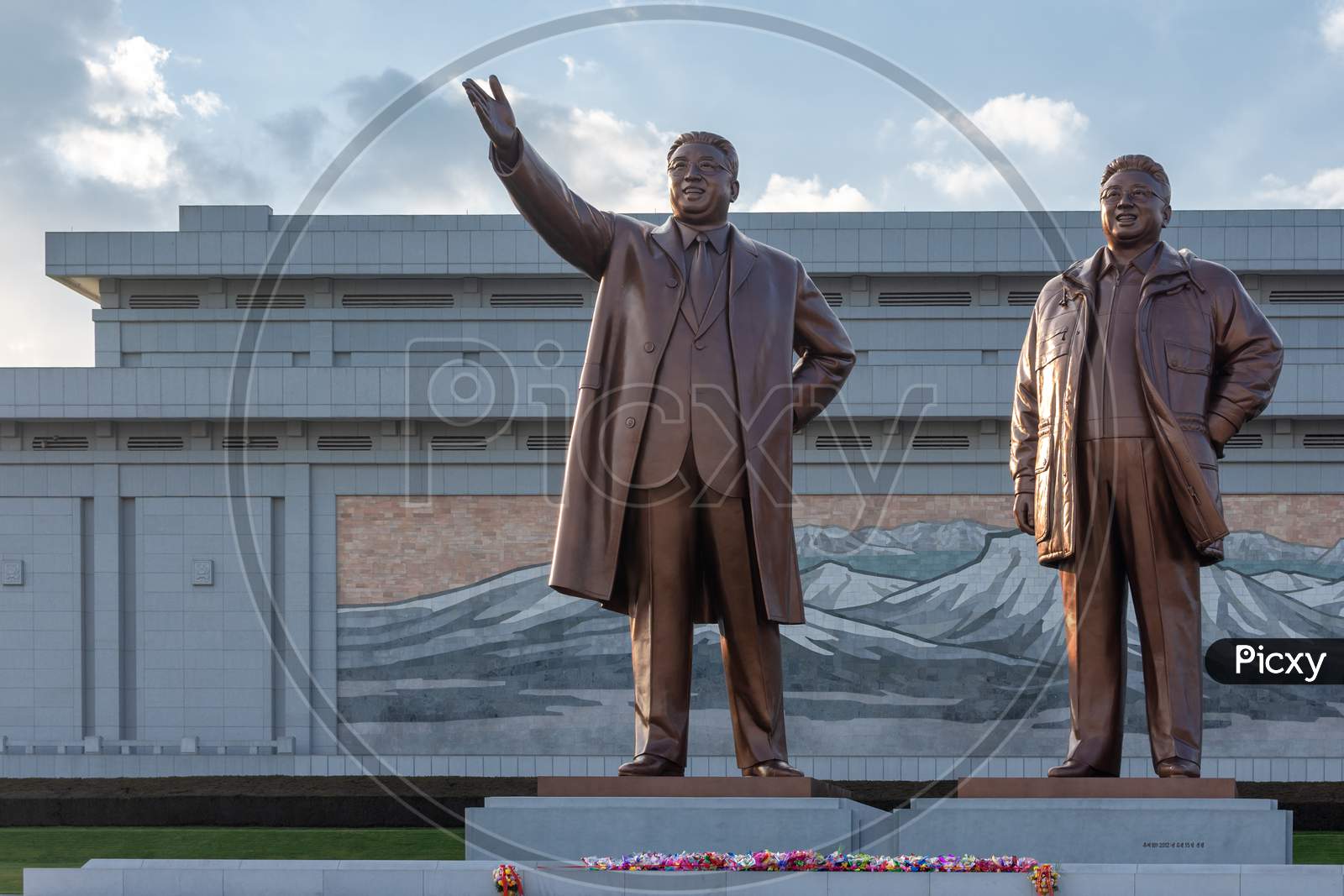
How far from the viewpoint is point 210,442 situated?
75.2ft

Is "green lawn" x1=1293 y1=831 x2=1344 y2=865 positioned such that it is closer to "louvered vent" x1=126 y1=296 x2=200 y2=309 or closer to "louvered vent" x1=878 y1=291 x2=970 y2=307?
"louvered vent" x1=878 y1=291 x2=970 y2=307

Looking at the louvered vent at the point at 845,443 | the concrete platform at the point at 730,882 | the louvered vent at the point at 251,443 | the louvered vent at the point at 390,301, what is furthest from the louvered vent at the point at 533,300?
the concrete platform at the point at 730,882

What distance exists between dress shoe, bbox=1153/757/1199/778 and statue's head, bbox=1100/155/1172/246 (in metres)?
2.63

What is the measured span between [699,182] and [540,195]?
876 mm

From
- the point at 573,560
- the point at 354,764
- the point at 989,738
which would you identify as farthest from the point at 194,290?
the point at 573,560

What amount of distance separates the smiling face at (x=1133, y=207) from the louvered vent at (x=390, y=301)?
16375 mm

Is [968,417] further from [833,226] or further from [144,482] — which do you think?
[144,482]

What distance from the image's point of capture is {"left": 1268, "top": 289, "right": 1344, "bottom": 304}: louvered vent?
23828 millimetres

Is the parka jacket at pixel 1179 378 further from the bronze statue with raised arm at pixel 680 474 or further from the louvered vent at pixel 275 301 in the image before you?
the louvered vent at pixel 275 301

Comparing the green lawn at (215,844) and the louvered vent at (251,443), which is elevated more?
the louvered vent at (251,443)

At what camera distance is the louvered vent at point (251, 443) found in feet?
74.9

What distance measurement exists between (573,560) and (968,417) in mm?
14714

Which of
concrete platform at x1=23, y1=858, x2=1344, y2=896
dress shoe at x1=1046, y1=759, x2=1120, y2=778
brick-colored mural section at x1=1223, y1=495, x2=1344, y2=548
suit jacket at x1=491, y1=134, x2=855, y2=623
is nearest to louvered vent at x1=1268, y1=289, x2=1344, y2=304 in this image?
brick-colored mural section at x1=1223, y1=495, x2=1344, y2=548

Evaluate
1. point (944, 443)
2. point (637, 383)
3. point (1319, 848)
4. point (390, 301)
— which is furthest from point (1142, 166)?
point (390, 301)
